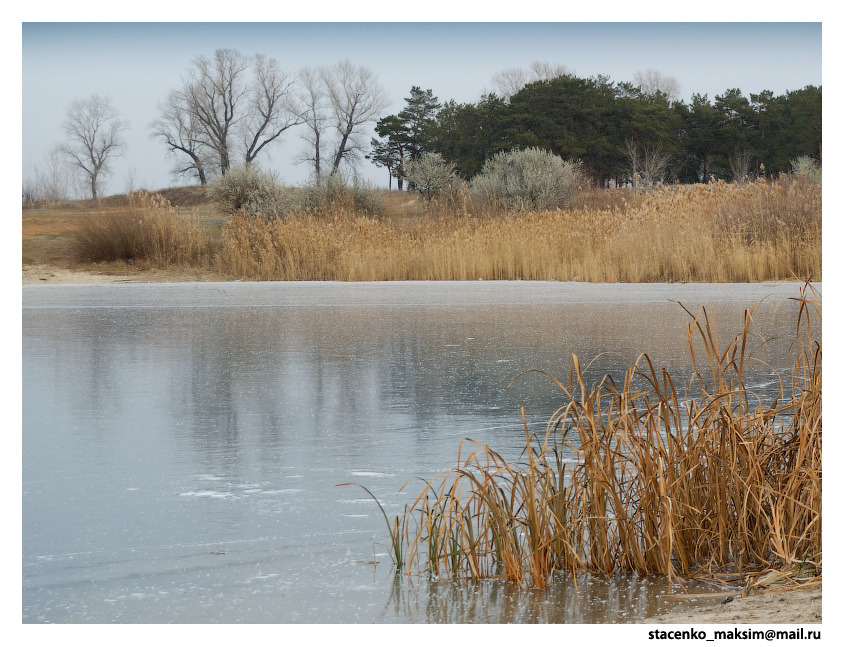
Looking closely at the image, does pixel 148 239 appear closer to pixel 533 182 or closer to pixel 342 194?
pixel 342 194

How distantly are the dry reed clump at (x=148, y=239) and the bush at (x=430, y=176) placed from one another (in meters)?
8.52

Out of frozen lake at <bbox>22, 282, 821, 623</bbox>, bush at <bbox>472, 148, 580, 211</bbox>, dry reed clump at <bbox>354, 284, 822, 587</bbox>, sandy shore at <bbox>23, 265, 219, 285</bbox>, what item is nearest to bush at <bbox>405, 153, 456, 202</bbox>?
bush at <bbox>472, 148, 580, 211</bbox>

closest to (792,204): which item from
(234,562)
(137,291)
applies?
(137,291)

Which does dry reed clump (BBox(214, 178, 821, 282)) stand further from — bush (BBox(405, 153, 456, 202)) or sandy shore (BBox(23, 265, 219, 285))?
bush (BBox(405, 153, 456, 202))

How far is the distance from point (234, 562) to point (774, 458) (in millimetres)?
1717

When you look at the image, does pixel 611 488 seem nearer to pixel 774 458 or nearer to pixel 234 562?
pixel 774 458

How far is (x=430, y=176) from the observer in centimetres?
2511

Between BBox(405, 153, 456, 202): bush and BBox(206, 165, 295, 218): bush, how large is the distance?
453cm

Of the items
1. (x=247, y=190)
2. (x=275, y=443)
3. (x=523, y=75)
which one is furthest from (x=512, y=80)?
(x=275, y=443)

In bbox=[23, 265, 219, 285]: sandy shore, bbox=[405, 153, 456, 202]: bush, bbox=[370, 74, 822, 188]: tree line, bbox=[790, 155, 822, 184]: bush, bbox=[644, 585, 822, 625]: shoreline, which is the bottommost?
bbox=[644, 585, 822, 625]: shoreline

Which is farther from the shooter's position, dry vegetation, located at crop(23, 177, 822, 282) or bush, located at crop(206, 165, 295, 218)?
bush, located at crop(206, 165, 295, 218)

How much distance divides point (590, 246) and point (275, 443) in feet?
36.3

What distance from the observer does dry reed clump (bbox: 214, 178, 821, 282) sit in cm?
1297
